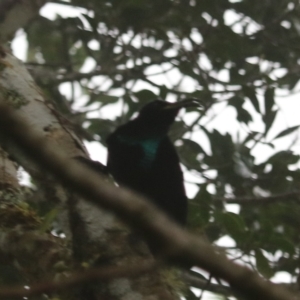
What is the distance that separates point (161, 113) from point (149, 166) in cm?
47

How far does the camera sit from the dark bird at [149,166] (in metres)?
3.46

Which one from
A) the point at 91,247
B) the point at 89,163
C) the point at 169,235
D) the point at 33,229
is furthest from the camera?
the point at 89,163

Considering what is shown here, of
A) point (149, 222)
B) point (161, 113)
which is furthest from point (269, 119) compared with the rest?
point (149, 222)

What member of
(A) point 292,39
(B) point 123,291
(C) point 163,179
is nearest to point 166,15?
(A) point 292,39

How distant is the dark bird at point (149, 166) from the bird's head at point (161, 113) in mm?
69

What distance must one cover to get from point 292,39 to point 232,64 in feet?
1.83

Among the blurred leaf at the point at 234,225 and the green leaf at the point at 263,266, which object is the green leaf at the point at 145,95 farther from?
the green leaf at the point at 263,266

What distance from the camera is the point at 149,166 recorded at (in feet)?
11.9

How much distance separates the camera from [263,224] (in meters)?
3.05

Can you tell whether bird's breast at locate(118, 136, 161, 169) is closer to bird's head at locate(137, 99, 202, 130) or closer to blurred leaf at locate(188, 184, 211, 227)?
bird's head at locate(137, 99, 202, 130)

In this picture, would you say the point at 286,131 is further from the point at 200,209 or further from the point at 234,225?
the point at 234,225

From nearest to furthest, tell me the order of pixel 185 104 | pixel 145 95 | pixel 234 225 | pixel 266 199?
pixel 234 225 < pixel 185 104 < pixel 266 199 < pixel 145 95

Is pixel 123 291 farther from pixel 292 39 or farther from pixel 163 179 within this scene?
pixel 292 39

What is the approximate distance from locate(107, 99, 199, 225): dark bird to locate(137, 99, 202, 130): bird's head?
0.07 m
